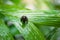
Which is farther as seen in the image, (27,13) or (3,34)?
(27,13)

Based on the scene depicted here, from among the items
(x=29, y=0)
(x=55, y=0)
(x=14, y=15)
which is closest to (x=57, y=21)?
(x=14, y=15)

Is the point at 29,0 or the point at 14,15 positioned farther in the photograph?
the point at 29,0

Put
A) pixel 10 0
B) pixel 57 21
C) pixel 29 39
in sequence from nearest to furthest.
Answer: pixel 29 39, pixel 57 21, pixel 10 0

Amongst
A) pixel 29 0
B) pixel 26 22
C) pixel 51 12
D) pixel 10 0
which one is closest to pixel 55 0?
pixel 29 0

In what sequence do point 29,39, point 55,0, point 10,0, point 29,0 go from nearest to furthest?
1. point 29,39
2. point 10,0
3. point 55,0
4. point 29,0

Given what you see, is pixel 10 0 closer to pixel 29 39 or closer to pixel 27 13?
pixel 27 13

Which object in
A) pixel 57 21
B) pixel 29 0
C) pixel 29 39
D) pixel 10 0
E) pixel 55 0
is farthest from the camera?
pixel 29 0

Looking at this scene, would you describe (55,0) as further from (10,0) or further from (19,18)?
(19,18)

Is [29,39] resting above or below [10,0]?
below

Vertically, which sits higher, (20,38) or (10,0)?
(10,0)
